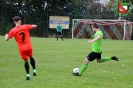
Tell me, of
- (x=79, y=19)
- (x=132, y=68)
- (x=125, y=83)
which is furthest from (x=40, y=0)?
(x=125, y=83)

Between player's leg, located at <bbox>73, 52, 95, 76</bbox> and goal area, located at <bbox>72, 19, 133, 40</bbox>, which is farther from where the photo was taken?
goal area, located at <bbox>72, 19, 133, 40</bbox>

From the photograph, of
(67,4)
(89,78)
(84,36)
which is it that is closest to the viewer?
(89,78)

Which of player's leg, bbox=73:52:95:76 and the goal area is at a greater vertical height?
player's leg, bbox=73:52:95:76

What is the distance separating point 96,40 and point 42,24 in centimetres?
3747

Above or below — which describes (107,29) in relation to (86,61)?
below

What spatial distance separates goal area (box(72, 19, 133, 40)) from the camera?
142ft

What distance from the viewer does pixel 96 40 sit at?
448 inches

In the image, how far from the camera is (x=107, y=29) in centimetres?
4422

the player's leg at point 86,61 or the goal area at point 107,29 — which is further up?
the player's leg at point 86,61

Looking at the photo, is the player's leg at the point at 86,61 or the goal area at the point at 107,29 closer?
the player's leg at the point at 86,61

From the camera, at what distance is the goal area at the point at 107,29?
4322 centimetres

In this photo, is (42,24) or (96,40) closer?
(96,40)

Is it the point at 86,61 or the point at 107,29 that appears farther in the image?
the point at 107,29

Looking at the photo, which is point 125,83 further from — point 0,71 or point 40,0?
point 40,0
